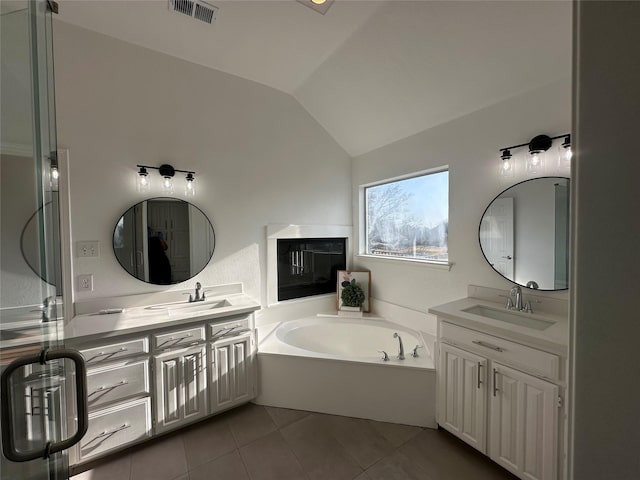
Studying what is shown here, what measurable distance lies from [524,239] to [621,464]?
1.78m

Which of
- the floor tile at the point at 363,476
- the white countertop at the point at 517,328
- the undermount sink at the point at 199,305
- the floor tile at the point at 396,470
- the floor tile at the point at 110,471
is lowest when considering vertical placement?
the floor tile at the point at 363,476

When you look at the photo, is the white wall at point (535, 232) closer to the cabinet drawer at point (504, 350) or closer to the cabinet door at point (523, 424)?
the cabinet drawer at point (504, 350)

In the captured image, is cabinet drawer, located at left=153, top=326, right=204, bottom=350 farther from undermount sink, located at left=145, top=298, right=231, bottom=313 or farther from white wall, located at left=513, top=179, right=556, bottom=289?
white wall, located at left=513, top=179, right=556, bottom=289

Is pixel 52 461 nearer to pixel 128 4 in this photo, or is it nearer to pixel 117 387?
pixel 117 387

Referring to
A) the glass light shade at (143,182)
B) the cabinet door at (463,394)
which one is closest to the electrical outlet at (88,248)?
the glass light shade at (143,182)

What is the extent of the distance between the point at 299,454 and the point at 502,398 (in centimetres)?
130

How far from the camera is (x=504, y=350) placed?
5.00 ft

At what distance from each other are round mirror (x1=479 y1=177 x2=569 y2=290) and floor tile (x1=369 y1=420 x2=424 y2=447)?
1.32 meters

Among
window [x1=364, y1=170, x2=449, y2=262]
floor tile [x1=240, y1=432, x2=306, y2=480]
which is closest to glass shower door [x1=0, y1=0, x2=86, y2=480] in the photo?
floor tile [x1=240, y1=432, x2=306, y2=480]

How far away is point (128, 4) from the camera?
5.77 feet

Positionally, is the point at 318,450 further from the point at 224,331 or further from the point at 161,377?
the point at 161,377

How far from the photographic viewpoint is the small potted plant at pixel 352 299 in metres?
3.02

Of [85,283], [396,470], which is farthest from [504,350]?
[85,283]

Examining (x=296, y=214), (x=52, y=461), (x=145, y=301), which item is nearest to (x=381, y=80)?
(x=296, y=214)
